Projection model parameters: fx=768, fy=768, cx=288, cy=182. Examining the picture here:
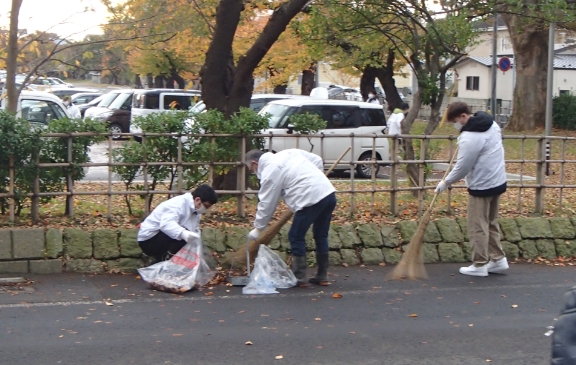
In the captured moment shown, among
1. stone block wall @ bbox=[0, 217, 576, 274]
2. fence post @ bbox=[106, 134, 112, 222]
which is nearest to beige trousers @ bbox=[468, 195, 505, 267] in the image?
stone block wall @ bbox=[0, 217, 576, 274]

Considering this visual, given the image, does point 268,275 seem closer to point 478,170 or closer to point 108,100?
point 478,170

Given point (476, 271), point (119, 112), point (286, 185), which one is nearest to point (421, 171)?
point (476, 271)

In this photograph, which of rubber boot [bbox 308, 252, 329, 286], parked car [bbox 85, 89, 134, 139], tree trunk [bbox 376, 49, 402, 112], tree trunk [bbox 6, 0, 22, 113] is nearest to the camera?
rubber boot [bbox 308, 252, 329, 286]

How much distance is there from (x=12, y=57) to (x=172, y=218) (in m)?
3.61

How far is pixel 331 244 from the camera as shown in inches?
337

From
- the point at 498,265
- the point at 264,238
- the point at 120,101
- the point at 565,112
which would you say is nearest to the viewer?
the point at 264,238

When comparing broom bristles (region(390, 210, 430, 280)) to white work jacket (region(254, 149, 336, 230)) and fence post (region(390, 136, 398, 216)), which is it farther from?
fence post (region(390, 136, 398, 216))

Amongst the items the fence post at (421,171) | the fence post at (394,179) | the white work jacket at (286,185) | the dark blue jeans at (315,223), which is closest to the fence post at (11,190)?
the white work jacket at (286,185)

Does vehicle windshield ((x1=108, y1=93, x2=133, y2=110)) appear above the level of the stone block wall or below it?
above

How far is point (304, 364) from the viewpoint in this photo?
17.2 ft

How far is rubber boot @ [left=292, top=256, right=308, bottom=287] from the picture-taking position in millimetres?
7383

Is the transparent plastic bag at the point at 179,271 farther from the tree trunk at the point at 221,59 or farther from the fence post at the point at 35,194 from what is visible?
the tree trunk at the point at 221,59

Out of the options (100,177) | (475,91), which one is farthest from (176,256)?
(475,91)

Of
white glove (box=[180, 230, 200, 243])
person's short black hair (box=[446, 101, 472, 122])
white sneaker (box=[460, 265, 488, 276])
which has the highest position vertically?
person's short black hair (box=[446, 101, 472, 122])
